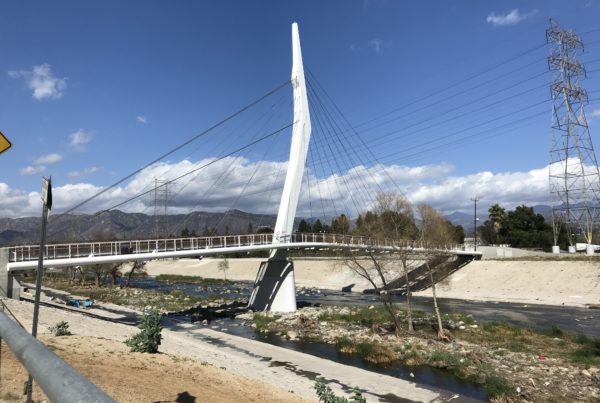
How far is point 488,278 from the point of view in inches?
2229

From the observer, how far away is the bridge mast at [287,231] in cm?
4016

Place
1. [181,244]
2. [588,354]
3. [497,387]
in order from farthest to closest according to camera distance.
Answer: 1. [181,244]
2. [588,354]
3. [497,387]

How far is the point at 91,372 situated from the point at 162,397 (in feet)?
7.95

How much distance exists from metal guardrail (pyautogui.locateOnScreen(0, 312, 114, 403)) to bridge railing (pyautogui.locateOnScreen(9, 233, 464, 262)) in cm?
2919

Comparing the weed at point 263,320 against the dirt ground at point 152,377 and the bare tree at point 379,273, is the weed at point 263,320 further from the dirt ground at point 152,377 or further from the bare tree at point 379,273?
the dirt ground at point 152,377

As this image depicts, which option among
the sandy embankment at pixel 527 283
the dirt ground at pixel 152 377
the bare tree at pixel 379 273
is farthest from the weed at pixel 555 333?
the dirt ground at pixel 152 377

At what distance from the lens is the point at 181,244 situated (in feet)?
116

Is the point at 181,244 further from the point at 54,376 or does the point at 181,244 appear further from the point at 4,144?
the point at 54,376

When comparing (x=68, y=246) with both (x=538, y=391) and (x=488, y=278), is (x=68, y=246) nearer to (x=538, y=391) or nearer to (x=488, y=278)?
(x=538, y=391)

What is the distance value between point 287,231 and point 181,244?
973 centimetres

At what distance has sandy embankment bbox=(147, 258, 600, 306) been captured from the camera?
4594cm

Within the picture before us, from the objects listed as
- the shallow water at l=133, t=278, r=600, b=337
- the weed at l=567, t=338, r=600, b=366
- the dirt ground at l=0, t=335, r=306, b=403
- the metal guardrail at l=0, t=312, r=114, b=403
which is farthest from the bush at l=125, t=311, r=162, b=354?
the shallow water at l=133, t=278, r=600, b=337

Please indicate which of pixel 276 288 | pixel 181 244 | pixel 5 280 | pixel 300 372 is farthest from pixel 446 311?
pixel 5 280

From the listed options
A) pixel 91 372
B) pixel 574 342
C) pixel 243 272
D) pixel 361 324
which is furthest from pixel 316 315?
pixel 243 272
